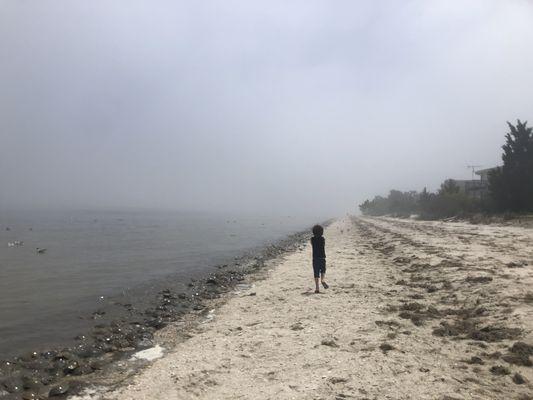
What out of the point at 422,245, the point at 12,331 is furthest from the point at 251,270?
the point at 12,331

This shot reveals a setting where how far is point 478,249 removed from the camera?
2230 centimetres

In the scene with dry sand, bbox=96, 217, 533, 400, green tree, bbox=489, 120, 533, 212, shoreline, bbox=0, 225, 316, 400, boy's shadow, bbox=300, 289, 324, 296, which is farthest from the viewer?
green tree, bbox=489, 120, 533, 212

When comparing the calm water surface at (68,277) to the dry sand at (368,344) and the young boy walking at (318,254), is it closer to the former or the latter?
the dry sand at (368,344)

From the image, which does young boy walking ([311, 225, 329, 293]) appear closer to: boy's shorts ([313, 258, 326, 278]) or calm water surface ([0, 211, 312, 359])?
boy's shorts ([313, 258, 326, 278])

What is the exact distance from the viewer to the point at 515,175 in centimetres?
4891

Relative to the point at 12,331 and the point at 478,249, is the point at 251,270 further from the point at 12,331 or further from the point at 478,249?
the point at 12,331

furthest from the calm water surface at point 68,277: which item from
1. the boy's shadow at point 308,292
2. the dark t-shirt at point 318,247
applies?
the dark t-shirt at point 318,247

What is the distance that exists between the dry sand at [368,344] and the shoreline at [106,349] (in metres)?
1.10

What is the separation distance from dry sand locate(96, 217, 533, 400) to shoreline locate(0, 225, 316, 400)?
3.60 ft

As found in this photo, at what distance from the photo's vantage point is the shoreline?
8750 mm

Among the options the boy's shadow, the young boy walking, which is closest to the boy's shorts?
the young boy walking

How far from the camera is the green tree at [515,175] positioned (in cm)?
4822

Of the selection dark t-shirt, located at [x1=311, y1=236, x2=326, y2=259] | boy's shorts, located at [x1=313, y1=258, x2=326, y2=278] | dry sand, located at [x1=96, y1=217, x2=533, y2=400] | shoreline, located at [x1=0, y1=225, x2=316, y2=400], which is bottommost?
shoreline, located at [x1=0, y1=225, x2=316, y2=400]

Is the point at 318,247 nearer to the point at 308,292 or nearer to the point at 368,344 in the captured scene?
the point at 308,292
